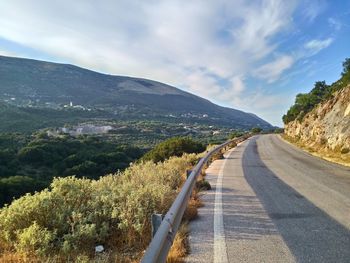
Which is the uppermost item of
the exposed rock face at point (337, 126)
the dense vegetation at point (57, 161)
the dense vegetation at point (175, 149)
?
the exposed rock face at point (337, 126)

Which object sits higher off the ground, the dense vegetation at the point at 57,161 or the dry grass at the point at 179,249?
the dry grass at the point at 179,249

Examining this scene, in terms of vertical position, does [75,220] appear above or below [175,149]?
above

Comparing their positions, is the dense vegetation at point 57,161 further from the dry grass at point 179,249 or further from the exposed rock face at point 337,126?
the dry grass at point 179,249

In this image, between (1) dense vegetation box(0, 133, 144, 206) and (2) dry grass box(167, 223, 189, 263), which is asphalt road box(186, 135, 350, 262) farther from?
(1) dense vegetation box(0, 133, 144, 206)

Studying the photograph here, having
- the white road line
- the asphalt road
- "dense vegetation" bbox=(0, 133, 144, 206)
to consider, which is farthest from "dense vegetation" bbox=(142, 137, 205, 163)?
the white road line

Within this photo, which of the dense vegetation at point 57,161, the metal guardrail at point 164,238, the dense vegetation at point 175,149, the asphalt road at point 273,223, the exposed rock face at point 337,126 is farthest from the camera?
the dense vegetation at point 57,161

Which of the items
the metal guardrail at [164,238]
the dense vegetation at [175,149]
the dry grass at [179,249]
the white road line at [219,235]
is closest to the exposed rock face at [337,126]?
the dense vegetation at [175,149]

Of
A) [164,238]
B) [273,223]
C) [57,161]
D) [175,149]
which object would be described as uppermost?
[164,238]

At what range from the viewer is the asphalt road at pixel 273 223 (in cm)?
476

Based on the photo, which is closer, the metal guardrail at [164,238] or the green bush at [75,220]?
the metal guardrail at [164,238]

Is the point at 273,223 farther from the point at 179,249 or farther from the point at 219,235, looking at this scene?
the point at 179,249

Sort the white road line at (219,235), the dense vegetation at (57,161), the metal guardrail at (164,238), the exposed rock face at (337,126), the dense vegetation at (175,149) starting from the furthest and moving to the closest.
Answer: the dense vegetation at (57,161) < the dense vegetation at (175,149) < the exposed rock face at (337,126) < the white road line at (219,235) < the metal guardrail at (164,238)

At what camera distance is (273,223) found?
626 cm

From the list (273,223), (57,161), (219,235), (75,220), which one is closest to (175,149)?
(273,223)
